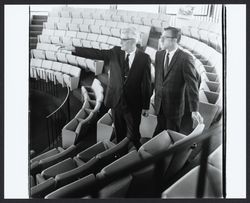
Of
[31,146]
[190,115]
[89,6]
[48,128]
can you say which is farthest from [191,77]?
[31,146]

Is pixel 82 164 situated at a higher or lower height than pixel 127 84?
lower

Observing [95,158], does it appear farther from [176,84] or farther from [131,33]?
[131,33]

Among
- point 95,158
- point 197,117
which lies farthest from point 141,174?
point 197,117

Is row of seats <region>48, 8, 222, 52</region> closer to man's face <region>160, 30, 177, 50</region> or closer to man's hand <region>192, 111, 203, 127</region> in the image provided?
man's face <region>160, 30, 177, 50</region>

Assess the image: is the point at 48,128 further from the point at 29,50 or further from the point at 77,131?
the point at 29,50

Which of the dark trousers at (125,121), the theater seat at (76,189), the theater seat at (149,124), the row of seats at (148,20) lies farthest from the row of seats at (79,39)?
the theater seat at (76,189)

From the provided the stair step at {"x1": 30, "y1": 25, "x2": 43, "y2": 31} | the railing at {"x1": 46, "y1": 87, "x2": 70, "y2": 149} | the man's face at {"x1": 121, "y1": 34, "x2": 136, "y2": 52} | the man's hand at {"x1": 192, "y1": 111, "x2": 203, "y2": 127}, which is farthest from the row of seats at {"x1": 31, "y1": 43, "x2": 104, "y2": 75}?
the man's hand at {"x1": 192, "y1": 111, "x2": 203, "y2": 127}

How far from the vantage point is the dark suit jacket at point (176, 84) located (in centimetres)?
299

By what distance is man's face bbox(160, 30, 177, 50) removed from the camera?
2.99 metres

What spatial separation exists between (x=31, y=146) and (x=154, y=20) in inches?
60.8

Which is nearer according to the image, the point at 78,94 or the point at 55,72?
the point at 78,94

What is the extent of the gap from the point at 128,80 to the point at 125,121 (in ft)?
1.21

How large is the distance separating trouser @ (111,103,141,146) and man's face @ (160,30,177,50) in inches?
24.7

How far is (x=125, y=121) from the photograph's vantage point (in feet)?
10.2
